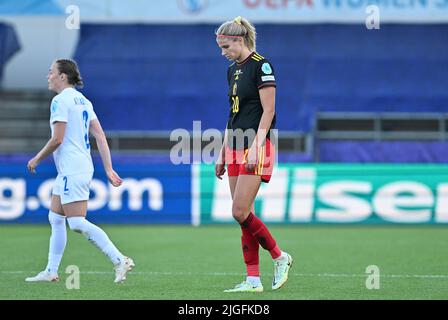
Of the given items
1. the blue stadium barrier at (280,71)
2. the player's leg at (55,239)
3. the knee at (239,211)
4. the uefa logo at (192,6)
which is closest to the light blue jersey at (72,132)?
the player's leg at (55,239)

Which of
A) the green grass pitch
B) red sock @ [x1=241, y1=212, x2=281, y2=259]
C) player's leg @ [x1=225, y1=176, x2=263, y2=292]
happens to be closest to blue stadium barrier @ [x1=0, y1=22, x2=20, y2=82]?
the green grass pitch

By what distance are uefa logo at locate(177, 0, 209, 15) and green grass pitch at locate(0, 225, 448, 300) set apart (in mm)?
6422

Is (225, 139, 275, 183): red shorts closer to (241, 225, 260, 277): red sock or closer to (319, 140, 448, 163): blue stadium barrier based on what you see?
(241, 225, 260, 277): red sock

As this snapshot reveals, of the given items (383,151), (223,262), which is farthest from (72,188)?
(383,151)

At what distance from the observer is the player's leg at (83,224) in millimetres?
8891

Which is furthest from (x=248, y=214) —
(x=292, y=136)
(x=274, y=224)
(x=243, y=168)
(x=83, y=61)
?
(x=83, y=61)

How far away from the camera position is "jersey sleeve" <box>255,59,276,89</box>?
8.50 meters

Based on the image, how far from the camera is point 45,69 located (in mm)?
24250

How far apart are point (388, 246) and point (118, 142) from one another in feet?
31.6

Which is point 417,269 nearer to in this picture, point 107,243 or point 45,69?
point 107,243

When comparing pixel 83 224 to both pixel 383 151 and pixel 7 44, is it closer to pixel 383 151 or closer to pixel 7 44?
pixel 383 151

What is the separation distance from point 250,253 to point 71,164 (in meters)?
1.72

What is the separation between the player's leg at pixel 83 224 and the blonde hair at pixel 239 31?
1748 mm

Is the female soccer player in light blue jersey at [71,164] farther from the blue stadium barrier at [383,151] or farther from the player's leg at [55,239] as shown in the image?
the blue stadium barrier at [383,151]
